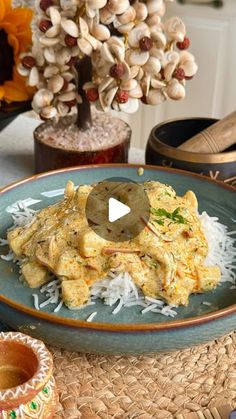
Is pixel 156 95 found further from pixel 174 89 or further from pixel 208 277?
pixel 208 277

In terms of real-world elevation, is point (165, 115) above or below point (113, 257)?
below

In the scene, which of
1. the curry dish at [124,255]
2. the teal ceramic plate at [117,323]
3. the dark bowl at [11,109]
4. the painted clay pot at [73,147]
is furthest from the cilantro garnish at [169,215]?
the dark bowl at [11,109]

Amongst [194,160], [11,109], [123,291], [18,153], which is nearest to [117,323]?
[123,291]

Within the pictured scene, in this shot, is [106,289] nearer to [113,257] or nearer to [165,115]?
[113,257]

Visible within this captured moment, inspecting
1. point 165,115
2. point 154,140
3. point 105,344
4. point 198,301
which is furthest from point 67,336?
point 165,115

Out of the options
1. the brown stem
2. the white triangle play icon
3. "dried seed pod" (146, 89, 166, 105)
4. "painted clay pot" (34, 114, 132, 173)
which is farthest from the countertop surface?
the white triangle play icon

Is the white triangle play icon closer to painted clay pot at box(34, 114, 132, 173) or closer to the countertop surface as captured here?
painted clay pot at box(34, 114, 132, 173)
